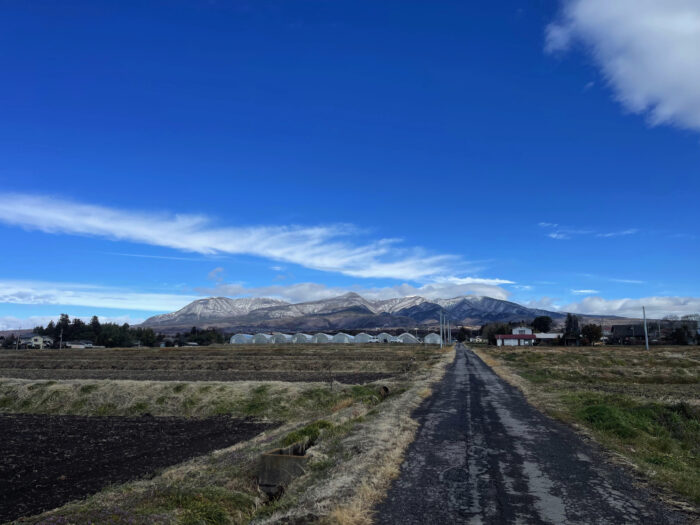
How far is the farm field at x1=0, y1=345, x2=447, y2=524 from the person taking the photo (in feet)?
34.3

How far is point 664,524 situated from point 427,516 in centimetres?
436

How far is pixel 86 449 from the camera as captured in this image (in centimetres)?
1941

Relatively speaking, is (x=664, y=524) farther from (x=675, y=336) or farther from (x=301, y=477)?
(x=675, y=336)

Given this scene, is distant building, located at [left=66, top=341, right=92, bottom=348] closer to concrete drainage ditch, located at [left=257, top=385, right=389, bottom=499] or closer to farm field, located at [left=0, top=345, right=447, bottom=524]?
farm field, located at [left=0, top=345, right=447, bottom=524]

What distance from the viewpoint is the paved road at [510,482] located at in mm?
8734

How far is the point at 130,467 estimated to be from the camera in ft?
53.2

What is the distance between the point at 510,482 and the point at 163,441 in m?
16.5

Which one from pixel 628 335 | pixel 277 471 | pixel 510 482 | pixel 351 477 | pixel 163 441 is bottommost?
pixel 163 441

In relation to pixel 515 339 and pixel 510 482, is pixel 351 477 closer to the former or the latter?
pixel 510 482

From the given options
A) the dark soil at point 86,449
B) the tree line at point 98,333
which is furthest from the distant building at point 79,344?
the dark soil at point 86,449

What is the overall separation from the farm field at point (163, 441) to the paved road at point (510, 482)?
147cm

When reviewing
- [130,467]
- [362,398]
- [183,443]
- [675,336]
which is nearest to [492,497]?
[130,467]

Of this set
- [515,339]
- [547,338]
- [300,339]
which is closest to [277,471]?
[515,339]

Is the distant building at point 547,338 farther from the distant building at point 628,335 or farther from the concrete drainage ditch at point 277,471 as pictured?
the concrete drainage ditch at point 277,471
